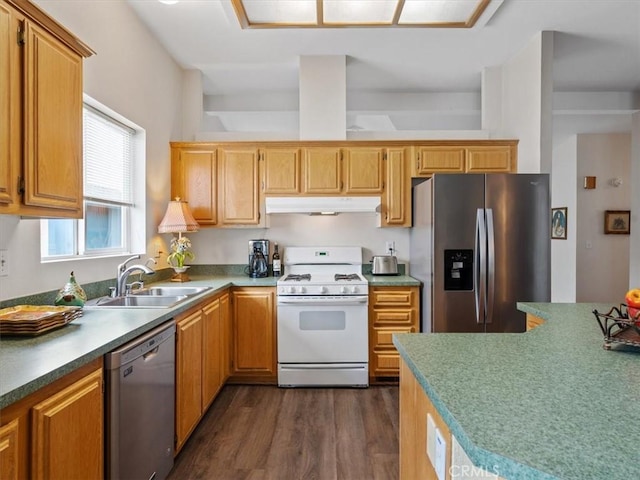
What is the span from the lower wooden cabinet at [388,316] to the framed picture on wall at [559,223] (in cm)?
386

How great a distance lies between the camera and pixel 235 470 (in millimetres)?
2023

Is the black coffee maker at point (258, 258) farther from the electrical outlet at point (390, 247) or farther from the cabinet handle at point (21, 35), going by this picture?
the cabinet handle at point (21, 35)

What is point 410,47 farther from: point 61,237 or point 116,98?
point 61,237

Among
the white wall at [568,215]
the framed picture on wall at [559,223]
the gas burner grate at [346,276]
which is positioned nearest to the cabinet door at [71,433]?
the gas burner grate at [346,276]

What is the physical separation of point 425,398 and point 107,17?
2.88 meters

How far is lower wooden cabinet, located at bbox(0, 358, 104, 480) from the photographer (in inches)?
38.3

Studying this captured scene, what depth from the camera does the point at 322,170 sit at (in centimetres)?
347

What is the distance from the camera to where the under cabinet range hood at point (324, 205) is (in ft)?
11.1

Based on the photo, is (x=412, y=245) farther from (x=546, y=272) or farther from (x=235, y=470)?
(x=235, y=470)

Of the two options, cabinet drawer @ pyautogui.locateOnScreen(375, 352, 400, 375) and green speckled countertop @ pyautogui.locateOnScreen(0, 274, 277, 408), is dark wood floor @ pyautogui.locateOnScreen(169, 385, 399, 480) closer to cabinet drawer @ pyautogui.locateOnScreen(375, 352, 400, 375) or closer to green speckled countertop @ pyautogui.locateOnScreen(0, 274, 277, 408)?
cabinet drawer @ pyautogui.locateOnScreen(375, 352, 400, 375)

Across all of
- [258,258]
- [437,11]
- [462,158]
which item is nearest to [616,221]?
[462,158]

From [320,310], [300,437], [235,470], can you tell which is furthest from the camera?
[320,310]

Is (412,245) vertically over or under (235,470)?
over

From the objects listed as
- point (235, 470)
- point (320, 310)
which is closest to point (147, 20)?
point (320, 310)
